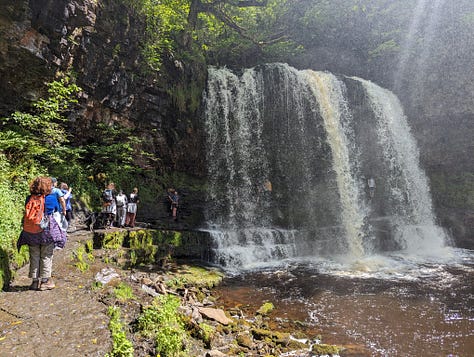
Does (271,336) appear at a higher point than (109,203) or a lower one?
lower

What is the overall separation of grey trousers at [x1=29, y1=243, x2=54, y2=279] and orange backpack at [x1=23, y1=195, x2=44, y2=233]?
0.32m

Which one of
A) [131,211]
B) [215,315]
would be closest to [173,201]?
[131,211]

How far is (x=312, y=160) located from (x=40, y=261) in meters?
16.5

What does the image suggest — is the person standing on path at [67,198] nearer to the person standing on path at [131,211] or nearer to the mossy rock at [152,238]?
the mossy rock at [152,238]

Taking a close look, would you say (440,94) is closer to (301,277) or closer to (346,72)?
(346,72)

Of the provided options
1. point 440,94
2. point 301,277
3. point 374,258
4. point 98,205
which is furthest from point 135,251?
point 440,94

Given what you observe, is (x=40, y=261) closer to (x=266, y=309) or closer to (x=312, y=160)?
(x=266, y=309)

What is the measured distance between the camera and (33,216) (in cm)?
491

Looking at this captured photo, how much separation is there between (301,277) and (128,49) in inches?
483

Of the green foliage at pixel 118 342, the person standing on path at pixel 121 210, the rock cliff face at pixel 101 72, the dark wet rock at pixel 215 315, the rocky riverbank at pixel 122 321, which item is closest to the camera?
the green foliage at pixel 118 342

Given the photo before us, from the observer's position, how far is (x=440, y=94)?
66.7ft

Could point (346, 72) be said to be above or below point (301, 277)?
above

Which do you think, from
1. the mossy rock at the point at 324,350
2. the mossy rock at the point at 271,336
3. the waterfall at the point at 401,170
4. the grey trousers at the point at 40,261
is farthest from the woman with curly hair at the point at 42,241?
the waterfall at the point at 401,170

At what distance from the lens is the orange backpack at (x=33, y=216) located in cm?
492
